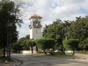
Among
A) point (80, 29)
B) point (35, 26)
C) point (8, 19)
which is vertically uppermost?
point (35, 26)

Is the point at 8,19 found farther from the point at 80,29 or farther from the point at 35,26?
the point at 35,26

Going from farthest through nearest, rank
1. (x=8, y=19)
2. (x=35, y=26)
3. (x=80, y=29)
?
(x=35, y=26)
(x=80, y=29)
(x=8, y=19)

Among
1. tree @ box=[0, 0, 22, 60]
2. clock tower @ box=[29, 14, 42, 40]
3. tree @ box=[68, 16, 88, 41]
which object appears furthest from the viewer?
clock tower @ box=[29, 14, 42, 40]

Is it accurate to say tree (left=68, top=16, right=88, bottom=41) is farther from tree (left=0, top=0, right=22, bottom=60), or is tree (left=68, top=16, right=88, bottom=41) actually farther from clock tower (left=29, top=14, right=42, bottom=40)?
tree (left=0, top=0, right=22, bottom=60)

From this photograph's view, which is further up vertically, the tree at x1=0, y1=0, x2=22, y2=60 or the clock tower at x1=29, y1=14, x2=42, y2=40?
the clock tower at x1=29, y1=14, x2=42, y2=40

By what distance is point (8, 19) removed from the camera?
4028cm

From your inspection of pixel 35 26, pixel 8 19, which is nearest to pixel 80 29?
pixel 35 26

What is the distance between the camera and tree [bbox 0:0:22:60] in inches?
1551

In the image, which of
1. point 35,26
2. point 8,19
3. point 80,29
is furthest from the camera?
point 35,26

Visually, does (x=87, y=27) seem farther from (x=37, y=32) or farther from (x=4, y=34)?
(x=4, y=34)

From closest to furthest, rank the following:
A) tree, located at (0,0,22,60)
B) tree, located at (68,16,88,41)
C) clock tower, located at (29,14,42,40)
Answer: tree, located at (0,0,22,60) → tree, located at (68,16,88,41) → clock tower, located at (29,14,42,40)

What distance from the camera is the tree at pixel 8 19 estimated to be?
39.4 m

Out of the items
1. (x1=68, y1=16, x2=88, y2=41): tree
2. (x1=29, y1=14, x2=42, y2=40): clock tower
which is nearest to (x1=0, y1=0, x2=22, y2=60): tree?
(x1=68, y1=16, x2=88, y2=41): tree

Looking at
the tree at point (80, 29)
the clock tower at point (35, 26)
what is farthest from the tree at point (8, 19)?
the clock tower at point (35, 26)
